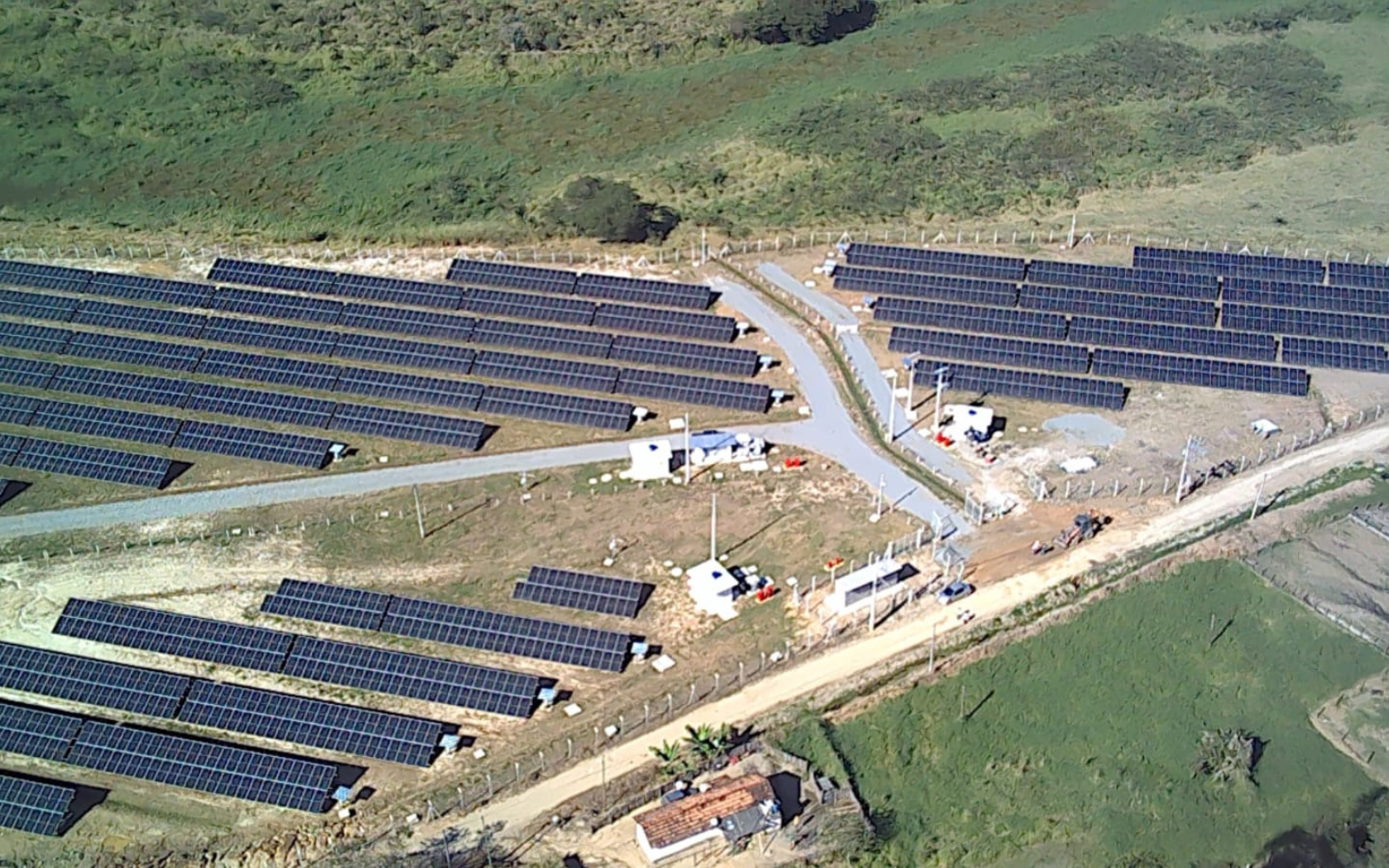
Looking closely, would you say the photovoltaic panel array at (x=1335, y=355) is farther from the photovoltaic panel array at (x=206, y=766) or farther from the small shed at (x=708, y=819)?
the photovoltaic panel array at (x=206, y=766)

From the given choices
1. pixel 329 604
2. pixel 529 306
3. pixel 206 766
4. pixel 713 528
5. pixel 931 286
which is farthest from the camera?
pixel 931 286

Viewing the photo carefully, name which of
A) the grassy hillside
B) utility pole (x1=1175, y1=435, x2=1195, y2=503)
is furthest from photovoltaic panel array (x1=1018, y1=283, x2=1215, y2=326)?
utility pole (x1=1175, y1=435, x2=1195, y2=503)

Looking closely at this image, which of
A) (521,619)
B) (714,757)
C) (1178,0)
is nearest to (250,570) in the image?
(521,619)

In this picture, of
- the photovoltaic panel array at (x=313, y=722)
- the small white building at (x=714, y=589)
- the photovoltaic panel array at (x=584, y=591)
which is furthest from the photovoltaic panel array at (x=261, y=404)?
the small white building at (x=714, y=589)

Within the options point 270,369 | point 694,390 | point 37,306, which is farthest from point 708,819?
point 37,306

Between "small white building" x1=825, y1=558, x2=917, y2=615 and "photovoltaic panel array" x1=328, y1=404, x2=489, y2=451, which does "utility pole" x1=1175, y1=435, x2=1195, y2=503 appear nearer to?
"small white building" x1=825, y1=558, x2=917, y2=615

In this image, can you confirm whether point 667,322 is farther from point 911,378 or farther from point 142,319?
point 142,319
